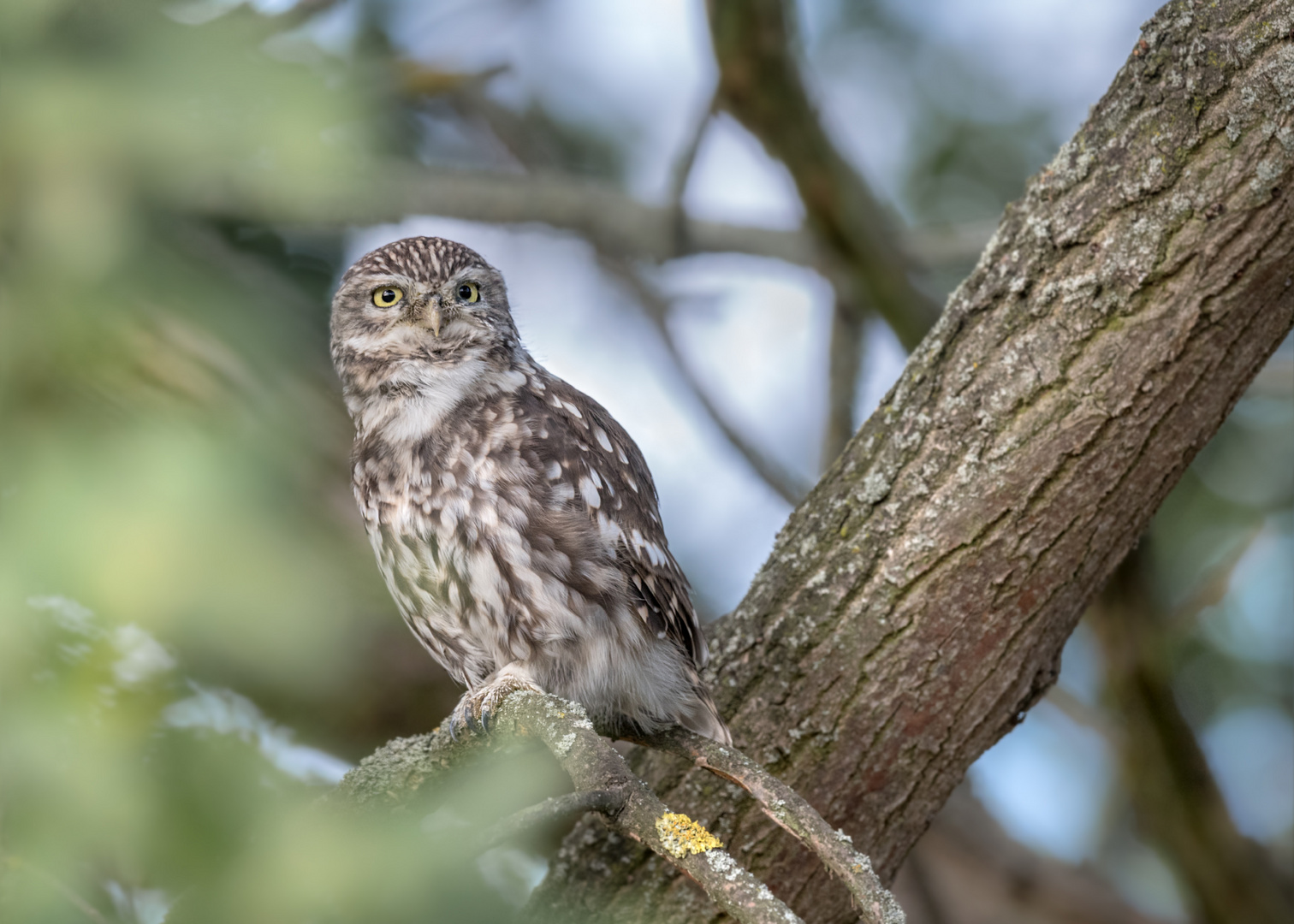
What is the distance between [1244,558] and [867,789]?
86.7 inches

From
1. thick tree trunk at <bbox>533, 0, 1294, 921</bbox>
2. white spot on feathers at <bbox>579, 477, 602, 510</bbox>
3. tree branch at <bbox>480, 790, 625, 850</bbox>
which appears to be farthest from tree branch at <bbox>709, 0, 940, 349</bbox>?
tree branch at <bbox>480, 790, 625, 850</bbox>

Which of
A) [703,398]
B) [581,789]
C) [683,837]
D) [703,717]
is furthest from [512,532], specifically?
[703,398]

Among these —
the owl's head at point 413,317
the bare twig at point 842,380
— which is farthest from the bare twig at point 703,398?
the owl's head at point 413,317

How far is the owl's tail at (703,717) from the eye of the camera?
259cm

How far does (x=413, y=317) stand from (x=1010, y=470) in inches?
60.5

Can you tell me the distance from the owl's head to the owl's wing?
213 millimetres

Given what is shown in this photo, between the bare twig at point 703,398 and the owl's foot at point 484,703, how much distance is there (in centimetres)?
159

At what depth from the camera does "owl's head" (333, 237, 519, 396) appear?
9.88 feet

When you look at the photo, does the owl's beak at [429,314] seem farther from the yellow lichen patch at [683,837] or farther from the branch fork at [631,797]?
the yellow lichen patch at [683,837]

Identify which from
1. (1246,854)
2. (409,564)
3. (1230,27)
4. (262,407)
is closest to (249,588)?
(262,407)

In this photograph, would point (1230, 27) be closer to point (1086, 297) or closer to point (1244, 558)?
point (1086, 297)

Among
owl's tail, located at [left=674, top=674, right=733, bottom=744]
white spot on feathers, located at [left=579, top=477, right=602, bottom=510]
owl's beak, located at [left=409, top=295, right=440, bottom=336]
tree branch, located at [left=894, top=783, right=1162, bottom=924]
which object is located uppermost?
tree branch, located at [left=894, top=783, right=1162, bottom=924]

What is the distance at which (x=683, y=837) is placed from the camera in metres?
1.80

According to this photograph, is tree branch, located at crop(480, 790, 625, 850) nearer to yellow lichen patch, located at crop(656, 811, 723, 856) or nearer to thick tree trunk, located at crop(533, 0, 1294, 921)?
yellow lichen patch, located at crop(656, 811, 723, 856)
